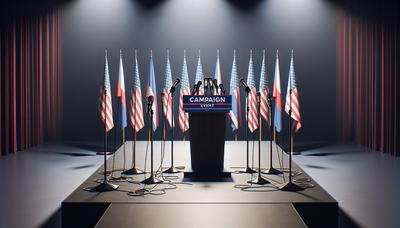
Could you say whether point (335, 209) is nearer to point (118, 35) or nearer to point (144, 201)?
point (144, 201)

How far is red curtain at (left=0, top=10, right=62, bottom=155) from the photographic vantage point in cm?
941

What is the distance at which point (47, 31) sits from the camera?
36.7 ft

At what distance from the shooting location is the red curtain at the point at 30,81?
30.9 feet

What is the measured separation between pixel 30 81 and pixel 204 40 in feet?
12.2

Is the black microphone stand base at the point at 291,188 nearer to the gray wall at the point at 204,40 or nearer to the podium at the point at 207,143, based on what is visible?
the podium at the point at 207,143

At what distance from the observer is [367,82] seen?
10578 millimetres

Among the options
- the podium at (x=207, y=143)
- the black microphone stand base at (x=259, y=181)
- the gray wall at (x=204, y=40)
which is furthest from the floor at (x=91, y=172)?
the podium at (x=207, y=143)

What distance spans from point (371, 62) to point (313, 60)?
1.45 metres

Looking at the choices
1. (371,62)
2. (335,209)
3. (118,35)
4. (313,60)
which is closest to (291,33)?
(313,60)

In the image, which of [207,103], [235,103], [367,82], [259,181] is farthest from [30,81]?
[367,82]

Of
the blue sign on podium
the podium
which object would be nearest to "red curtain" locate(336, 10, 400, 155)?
the podium

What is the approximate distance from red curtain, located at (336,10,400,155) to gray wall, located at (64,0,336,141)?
0.83ft

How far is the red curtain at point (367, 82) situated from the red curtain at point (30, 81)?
6123mm

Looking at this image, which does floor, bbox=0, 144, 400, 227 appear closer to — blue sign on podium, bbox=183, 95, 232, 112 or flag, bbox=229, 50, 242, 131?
flag, bbox=229, 50, 242, 131
